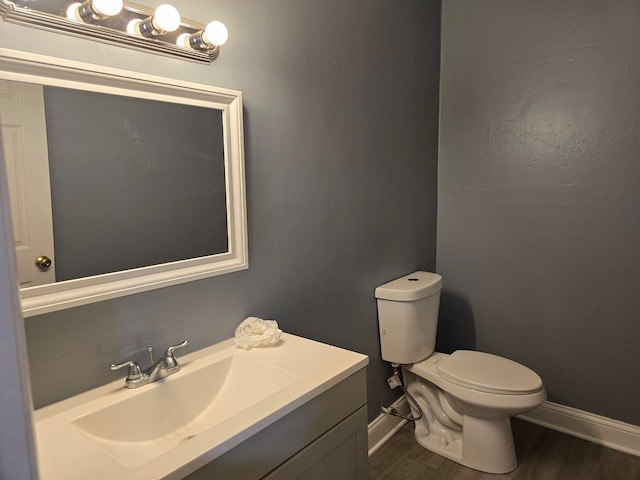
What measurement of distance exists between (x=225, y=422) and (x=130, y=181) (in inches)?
26.7

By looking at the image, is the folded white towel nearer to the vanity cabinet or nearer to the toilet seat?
the vanity cabinet

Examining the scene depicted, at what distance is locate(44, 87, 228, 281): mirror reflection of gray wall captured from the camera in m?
1.06

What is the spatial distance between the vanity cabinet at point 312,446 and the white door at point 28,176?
Answer: 24.0 inches

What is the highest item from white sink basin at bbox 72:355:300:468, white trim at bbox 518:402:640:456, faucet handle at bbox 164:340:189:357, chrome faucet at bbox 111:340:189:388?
faucet handle at bbox 164:340:189:357

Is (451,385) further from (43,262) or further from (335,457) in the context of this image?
(43,262)

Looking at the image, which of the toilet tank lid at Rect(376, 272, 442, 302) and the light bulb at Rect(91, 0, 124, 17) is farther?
the toilet tank lid at Rect(376, 272, 442, 302)

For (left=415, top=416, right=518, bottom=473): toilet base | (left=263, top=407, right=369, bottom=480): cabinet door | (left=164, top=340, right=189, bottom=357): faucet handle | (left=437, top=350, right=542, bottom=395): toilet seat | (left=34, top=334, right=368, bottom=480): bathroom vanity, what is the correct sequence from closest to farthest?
(left=34, top=334, right=368, bottom=480): bathroom vanity, (left=263, top=407, right=369, bottom=480): cabinet door, (left=164, top=340, right=189, bottom=357): faucet handle, (left=437, top=350, right=542, bottom=395): toilet seat, (left=415, top=416, right=518, bottom=473): toilet base

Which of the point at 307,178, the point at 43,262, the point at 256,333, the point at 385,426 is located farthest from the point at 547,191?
the point at 43,262

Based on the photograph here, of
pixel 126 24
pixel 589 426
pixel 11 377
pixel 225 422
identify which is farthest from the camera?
pixel 589 426

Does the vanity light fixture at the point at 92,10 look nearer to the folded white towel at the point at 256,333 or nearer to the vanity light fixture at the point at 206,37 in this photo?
the vanity light fixture at the point at 206,37

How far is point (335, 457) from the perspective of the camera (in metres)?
1.23

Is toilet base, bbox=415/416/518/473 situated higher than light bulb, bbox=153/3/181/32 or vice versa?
light bulb, bbox=153/3/181/32

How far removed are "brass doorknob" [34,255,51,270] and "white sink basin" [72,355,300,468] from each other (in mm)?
365

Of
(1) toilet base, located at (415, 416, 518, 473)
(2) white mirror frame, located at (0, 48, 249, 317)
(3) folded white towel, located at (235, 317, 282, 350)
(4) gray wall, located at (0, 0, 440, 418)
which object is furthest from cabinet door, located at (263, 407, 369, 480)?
(1) toilet base, located at (415, 416, 518, 473)
